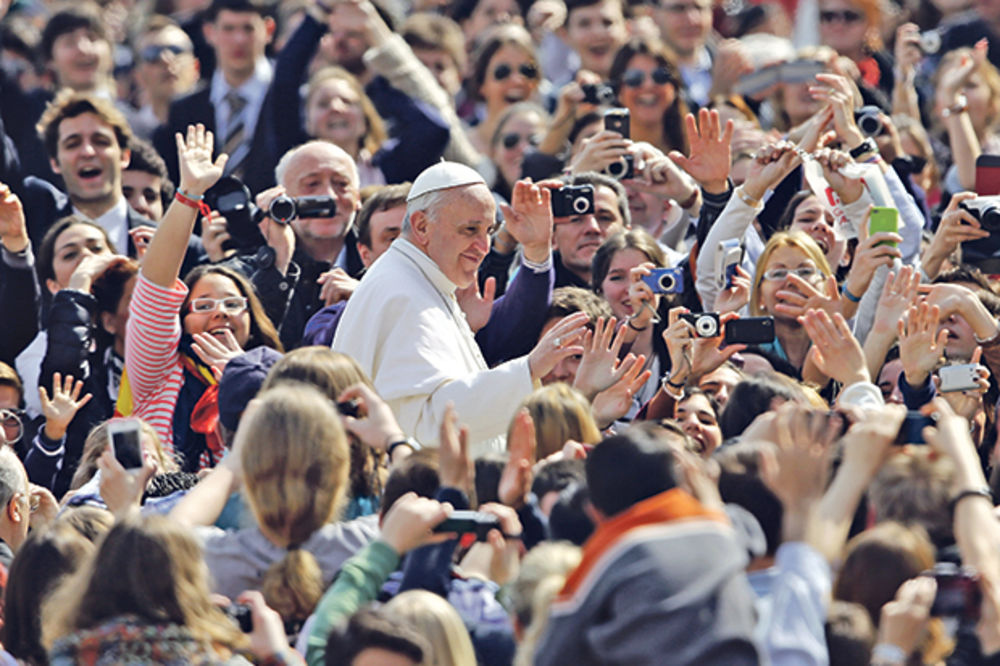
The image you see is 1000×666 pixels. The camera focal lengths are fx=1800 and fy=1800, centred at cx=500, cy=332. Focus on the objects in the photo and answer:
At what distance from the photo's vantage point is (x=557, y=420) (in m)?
5.54

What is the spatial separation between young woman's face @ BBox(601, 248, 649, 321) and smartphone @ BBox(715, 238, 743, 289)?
1.45 ft

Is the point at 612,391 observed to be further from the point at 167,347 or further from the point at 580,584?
the point at 580,584

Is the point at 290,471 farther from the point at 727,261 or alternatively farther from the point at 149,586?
the point at 727,261

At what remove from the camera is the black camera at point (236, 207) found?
7766mm

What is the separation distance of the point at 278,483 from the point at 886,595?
1.59 metres

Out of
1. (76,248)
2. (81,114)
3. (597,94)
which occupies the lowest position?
(76,248)

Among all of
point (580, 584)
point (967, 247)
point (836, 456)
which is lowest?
point (967, 247)

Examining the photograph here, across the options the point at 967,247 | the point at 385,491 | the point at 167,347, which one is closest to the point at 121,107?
the point at 167,347

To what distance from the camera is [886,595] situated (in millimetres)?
4410

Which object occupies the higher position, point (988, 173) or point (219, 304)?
point (219, 304)

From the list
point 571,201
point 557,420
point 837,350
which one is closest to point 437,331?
point 557,420

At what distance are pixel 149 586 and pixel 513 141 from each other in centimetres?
586

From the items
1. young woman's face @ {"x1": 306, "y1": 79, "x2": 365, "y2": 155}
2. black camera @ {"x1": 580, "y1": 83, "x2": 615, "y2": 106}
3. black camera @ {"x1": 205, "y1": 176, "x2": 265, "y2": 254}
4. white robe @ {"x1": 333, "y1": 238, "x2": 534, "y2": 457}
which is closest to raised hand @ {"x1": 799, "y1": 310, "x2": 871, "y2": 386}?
white robe @ {"x1": 333, "y1": 238, "x2": 534, "y2": 457}

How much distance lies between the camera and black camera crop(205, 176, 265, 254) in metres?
7.77
